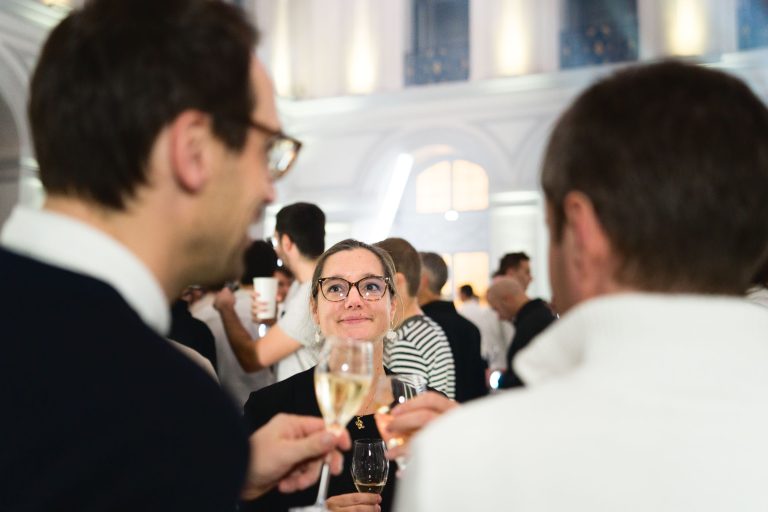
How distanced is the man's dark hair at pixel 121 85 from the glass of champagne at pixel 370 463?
1.18 m

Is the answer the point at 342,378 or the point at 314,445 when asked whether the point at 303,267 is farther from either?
the point at 314,445

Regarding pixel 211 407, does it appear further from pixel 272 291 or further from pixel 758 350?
pixel 272 291

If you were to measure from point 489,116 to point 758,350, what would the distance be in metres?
12.4

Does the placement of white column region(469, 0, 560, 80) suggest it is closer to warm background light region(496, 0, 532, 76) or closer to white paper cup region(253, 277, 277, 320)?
warm background light region(496, 0, 532, 76)

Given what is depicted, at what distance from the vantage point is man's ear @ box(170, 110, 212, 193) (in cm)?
138

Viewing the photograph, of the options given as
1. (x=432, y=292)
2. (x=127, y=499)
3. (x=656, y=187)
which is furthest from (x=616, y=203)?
(x=432, y=292)

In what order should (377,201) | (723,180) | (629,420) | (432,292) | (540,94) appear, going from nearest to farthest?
(629,420) < (723,180) < (432,292) < (540,94) < (377,201)

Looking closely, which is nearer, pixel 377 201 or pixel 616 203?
pixel 616 203

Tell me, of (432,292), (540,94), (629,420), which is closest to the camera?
(629,420)

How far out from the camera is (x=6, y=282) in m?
1.21

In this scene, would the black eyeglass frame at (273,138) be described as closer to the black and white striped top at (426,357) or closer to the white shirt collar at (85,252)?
the white shirt collar at (85,252)

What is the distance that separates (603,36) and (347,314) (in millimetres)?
11427

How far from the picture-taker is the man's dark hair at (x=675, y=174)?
1.20 meters

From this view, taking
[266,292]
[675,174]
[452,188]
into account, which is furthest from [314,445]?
[452,188]
